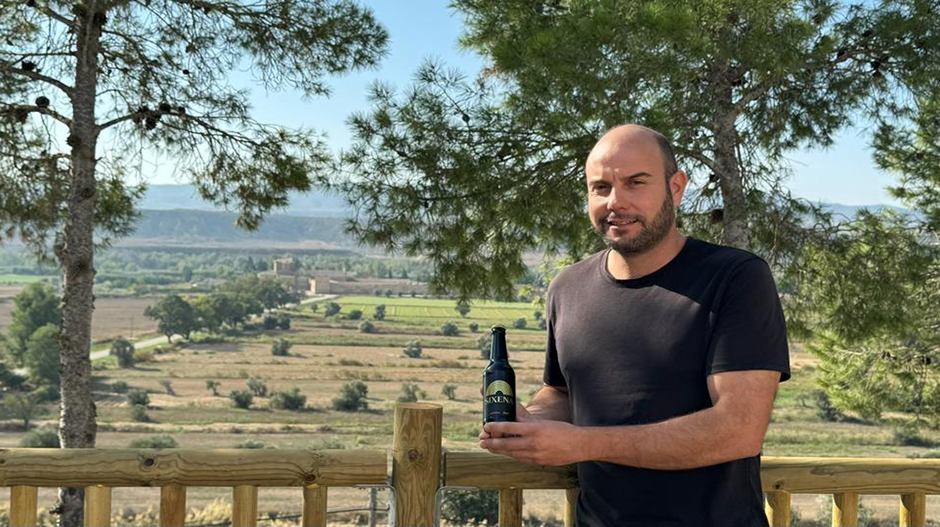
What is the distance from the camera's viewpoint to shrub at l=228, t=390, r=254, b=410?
177 ft

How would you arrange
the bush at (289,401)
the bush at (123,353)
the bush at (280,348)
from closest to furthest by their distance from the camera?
1. the bush at (289,401)
2. the bush at (123,353)
3. the bush at (280,348)

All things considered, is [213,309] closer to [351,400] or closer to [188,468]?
[351,400]

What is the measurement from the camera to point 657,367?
1.60m

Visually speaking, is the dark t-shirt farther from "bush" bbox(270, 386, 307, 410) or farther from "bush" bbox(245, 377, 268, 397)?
"bush" bbox(245, 377, 268, 397)

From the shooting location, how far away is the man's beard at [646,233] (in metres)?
1.67

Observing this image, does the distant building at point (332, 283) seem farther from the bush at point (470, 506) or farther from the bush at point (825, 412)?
the bush at point (470, 506)

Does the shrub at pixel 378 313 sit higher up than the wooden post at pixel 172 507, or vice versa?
the shrub at pixel 378 313

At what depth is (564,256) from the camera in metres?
8.18

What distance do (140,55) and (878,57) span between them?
585cm

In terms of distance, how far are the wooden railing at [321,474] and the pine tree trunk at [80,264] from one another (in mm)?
4374

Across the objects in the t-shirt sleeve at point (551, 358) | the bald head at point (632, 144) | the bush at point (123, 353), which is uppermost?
the bald head at point (632, 144)

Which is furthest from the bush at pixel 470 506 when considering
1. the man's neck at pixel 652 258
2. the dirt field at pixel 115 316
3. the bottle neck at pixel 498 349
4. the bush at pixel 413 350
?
the dirt field at pixel 115 316

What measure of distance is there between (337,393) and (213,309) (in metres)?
22.9

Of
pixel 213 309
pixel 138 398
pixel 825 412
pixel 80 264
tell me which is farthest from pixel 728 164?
pixel 213 309
